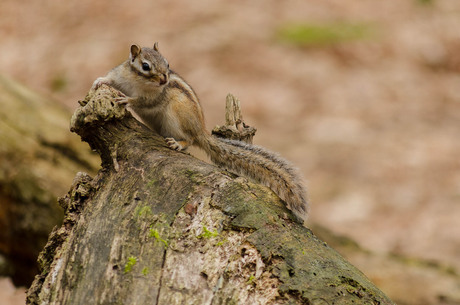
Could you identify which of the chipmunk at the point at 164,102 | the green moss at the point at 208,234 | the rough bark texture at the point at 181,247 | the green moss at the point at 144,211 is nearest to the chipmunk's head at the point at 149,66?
the chipmunk at the point at 164,102

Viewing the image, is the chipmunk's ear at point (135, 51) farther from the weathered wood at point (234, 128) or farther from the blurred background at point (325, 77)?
the blurred background at point (325, 77)

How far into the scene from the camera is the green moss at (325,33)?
946cm

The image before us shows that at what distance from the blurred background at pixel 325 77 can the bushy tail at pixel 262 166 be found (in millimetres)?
2914

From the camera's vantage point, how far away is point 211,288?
211cm

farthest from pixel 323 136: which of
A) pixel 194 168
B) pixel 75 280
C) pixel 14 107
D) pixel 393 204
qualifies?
pixel 75 280

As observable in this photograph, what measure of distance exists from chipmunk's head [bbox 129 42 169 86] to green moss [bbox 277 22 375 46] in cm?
607

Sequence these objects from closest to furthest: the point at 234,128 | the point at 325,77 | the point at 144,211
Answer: the point at 144,211
the point at 234,128
the point at 325,77

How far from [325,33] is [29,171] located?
6.28 m

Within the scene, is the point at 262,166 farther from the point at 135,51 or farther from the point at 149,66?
the point at 135,51

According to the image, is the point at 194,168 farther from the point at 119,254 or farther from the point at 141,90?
the point at 141,90

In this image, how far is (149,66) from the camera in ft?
12.0

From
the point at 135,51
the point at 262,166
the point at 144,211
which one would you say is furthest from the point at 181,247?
the point at 135,51

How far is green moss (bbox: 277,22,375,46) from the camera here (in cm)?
946

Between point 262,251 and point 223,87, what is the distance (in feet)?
22.0
